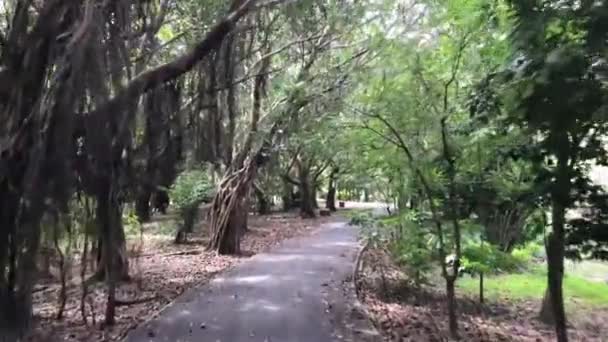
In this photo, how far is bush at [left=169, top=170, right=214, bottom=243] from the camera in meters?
18.3

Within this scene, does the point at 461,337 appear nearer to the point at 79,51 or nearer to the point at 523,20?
the point at 523,20

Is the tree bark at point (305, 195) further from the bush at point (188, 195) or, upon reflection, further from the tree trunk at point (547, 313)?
the tree trunk at point (547, 313)

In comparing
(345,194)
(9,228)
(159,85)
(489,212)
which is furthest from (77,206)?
(345,194)

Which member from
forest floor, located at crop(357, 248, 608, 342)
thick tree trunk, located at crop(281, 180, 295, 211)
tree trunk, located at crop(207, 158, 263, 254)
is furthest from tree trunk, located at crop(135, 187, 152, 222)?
thick tree trunk, located at crop(281, 180, 295, 211)

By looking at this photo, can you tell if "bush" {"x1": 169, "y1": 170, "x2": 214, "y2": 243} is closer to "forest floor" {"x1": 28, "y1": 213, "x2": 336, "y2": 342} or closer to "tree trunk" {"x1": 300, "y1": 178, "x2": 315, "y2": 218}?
"forest floor" {"x1": 28, "y1": 213, "x2": 336, "y2": 342}

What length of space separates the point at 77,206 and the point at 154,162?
1290mm

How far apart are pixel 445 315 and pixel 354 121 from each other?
3.55 metres

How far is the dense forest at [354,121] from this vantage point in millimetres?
5730

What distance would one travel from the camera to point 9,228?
20.0 feet

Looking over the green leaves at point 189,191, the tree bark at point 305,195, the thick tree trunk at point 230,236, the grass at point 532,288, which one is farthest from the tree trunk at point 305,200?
the grass at point 532,288

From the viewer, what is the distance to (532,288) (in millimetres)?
14703

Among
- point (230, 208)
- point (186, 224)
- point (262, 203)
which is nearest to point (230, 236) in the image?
point (230, 208)

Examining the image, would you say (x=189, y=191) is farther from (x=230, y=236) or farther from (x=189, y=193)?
(x=230, y=236)

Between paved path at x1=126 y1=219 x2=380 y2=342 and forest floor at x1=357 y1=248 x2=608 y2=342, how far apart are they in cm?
46
